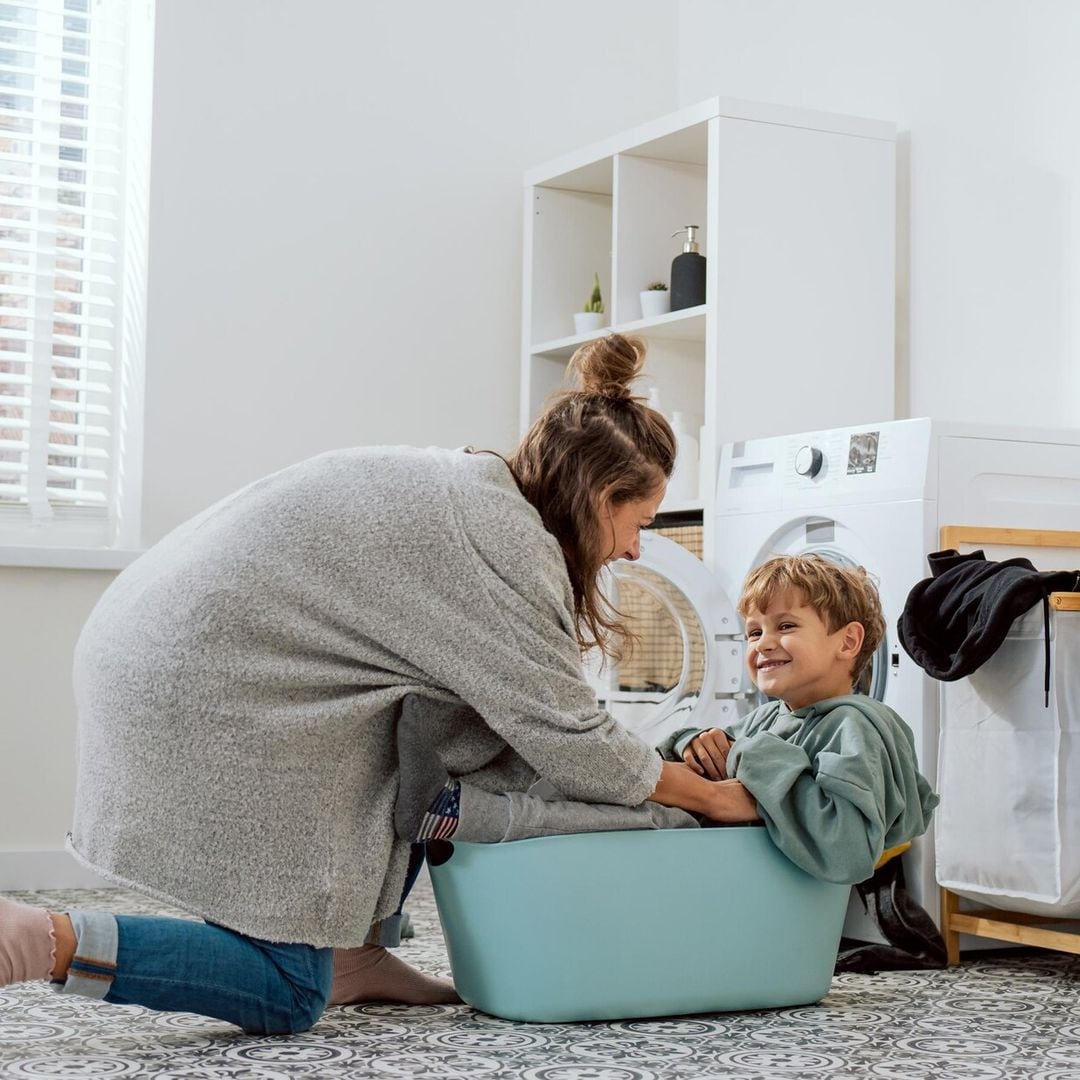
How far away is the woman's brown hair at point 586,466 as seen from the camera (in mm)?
1760

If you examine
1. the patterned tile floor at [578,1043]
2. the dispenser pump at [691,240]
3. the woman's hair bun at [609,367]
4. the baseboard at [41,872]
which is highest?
the dispenser pump at [691,240]

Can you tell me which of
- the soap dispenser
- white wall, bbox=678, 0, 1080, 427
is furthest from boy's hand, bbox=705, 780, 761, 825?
the soap dispenser

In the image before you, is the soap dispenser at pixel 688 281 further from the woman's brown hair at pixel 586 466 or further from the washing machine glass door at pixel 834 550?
the woman's brown hair at pixel 586 466

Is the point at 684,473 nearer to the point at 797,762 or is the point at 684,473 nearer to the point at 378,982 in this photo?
the point at 797,762

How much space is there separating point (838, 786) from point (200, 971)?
762 mm

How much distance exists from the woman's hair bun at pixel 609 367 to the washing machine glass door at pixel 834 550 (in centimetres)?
67

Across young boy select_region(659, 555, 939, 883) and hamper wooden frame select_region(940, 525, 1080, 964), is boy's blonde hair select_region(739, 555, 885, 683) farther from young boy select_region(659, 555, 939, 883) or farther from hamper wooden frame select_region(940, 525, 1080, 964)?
hamper wooden frame select_region(940, 525, 1080, 964)

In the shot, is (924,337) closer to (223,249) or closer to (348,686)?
(223,249)

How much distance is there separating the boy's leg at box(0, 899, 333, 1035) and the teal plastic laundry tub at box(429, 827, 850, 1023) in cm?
19

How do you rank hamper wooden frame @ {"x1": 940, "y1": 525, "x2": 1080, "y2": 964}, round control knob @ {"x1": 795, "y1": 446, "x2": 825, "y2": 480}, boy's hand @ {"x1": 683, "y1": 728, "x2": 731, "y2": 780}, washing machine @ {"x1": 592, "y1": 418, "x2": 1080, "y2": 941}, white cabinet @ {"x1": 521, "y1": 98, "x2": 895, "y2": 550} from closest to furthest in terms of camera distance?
boy's hand @ {"x1": 683, "y1": 728, "x2": 731, "y2": 780}, hamper wooden frame @ {"x1": 940, "y1": 525, "x2": 1080, "y2": 964}, washing machine @ {"x1": 592, "y1": 418, "x2": 1080, "y2": 941}, round control knob @ {"x1": 795, "y1": 446, "x2": 825, "y2": 480}, white cabinet @ {"x1": 521, "y1": 98, "x2": 895, "y2": 550}

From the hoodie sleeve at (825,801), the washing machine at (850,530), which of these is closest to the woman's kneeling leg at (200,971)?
the hoodie sleeve at (825,801)

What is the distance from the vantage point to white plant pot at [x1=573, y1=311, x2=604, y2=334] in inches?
136

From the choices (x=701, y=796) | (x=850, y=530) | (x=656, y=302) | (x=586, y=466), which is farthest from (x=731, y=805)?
(x=656, y=302)

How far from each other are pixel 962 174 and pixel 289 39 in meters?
1.49
